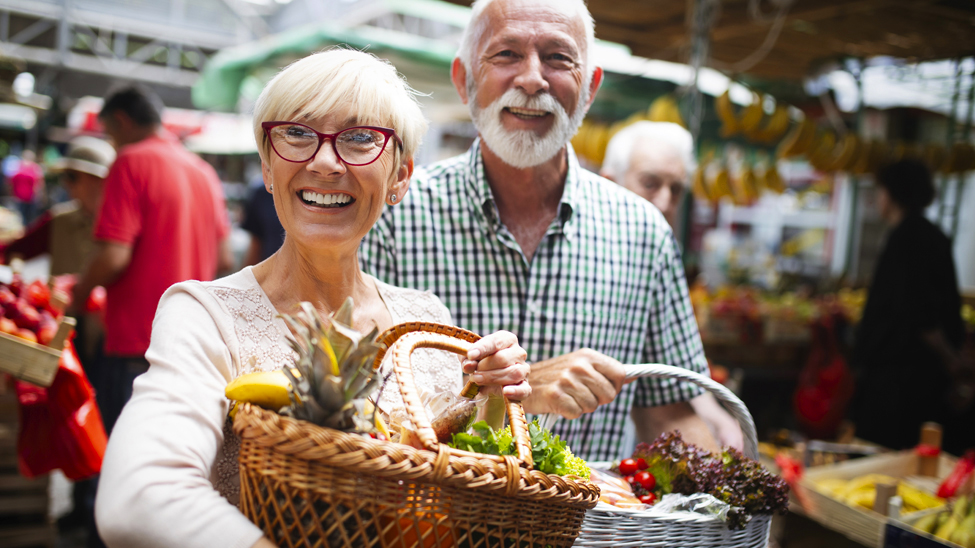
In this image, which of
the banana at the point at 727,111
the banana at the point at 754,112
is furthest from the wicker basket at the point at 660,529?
the banana at the point at 754,112

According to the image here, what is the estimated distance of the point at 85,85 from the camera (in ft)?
49.9

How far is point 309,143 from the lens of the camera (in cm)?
121

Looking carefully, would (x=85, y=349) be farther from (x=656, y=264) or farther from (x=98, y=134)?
(x=98, y=134)

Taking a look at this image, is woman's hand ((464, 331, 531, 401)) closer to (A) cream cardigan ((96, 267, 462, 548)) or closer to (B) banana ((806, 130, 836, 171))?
(A) cream cardigan ((96, 267, 462, 548))

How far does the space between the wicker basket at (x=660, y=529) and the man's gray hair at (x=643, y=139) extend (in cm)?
202

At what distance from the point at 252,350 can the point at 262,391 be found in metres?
0.21

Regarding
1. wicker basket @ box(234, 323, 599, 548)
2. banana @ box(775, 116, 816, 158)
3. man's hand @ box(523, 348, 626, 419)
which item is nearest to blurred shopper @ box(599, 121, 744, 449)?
man's hand @ box(523, 348, 626, 419)

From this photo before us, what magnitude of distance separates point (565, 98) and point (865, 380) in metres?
4.18

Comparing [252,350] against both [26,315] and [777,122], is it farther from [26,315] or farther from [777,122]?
[777,122]

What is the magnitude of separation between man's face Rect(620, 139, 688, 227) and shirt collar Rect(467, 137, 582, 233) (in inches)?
47.2

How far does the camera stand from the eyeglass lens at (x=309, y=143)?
1209 millimetres

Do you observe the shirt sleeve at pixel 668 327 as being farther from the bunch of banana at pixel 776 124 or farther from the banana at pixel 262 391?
the bunch of banana at pixel 776 124

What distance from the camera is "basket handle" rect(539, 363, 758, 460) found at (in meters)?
1.48

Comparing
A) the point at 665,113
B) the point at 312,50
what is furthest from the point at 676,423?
the point at 312,50
